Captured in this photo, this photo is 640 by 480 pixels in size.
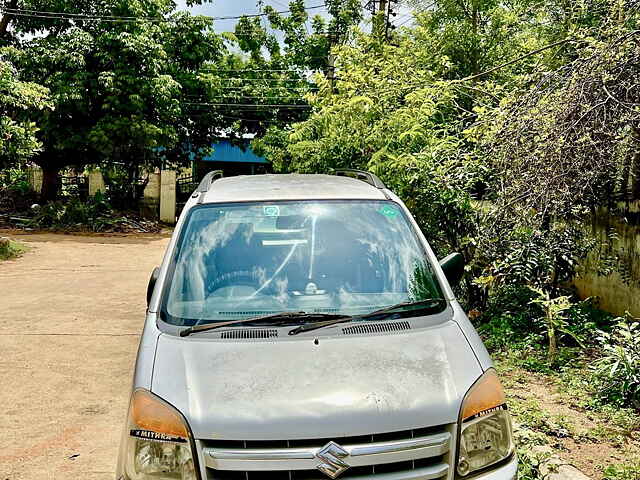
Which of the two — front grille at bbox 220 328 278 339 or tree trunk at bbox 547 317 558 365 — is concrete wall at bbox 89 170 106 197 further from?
front grille at bbox 220 328 278 339

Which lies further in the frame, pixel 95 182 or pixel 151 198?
pixel 95 182

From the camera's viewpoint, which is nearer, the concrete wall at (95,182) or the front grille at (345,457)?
the front grille at (345,457)

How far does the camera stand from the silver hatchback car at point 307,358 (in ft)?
8.03

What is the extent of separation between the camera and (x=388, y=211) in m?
4.00

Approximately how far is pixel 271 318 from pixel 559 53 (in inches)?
342

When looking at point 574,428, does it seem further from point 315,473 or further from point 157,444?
point 157,444

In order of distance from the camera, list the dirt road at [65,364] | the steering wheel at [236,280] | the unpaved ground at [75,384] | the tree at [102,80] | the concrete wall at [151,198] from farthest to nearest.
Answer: the concrete wall at [151,198] → the tree at [102,80] → the dirt road at [65,364] → the unpaved ground at [75,384] → the steering wheel at [236,280]

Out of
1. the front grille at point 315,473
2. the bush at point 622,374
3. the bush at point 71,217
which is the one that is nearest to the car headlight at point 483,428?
the front grille at point 315,473

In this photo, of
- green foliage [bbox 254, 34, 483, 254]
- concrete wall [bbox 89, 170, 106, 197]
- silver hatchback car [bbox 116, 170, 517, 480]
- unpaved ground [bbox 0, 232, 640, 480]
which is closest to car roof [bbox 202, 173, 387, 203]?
silver hatchback car [bbox 116, 170, 517, 480]

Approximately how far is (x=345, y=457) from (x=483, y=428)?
61 centimetres

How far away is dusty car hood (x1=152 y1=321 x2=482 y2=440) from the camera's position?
96.7 inches

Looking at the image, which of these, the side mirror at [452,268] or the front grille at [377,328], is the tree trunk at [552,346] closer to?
the side mirror at [452,268]

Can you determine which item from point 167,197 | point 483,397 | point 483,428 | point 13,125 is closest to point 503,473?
point 483,428

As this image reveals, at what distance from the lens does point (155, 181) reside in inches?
1009
